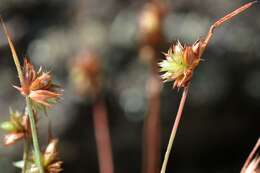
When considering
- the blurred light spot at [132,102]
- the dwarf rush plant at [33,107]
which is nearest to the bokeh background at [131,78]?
the blurred light spot at [132,102]

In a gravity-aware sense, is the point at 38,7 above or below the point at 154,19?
above

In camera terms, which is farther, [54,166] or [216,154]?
[216,154]

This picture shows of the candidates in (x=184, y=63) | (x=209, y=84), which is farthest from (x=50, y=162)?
(x=209, y=84)

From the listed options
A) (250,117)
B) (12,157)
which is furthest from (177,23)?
(12,157)

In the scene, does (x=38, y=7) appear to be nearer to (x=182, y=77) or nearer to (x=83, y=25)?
(x=83, y=25)

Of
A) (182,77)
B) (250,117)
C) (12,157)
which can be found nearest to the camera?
(182,77)

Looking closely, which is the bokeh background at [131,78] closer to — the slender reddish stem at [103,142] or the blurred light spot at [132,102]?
the blurred light spot at [132,102]
